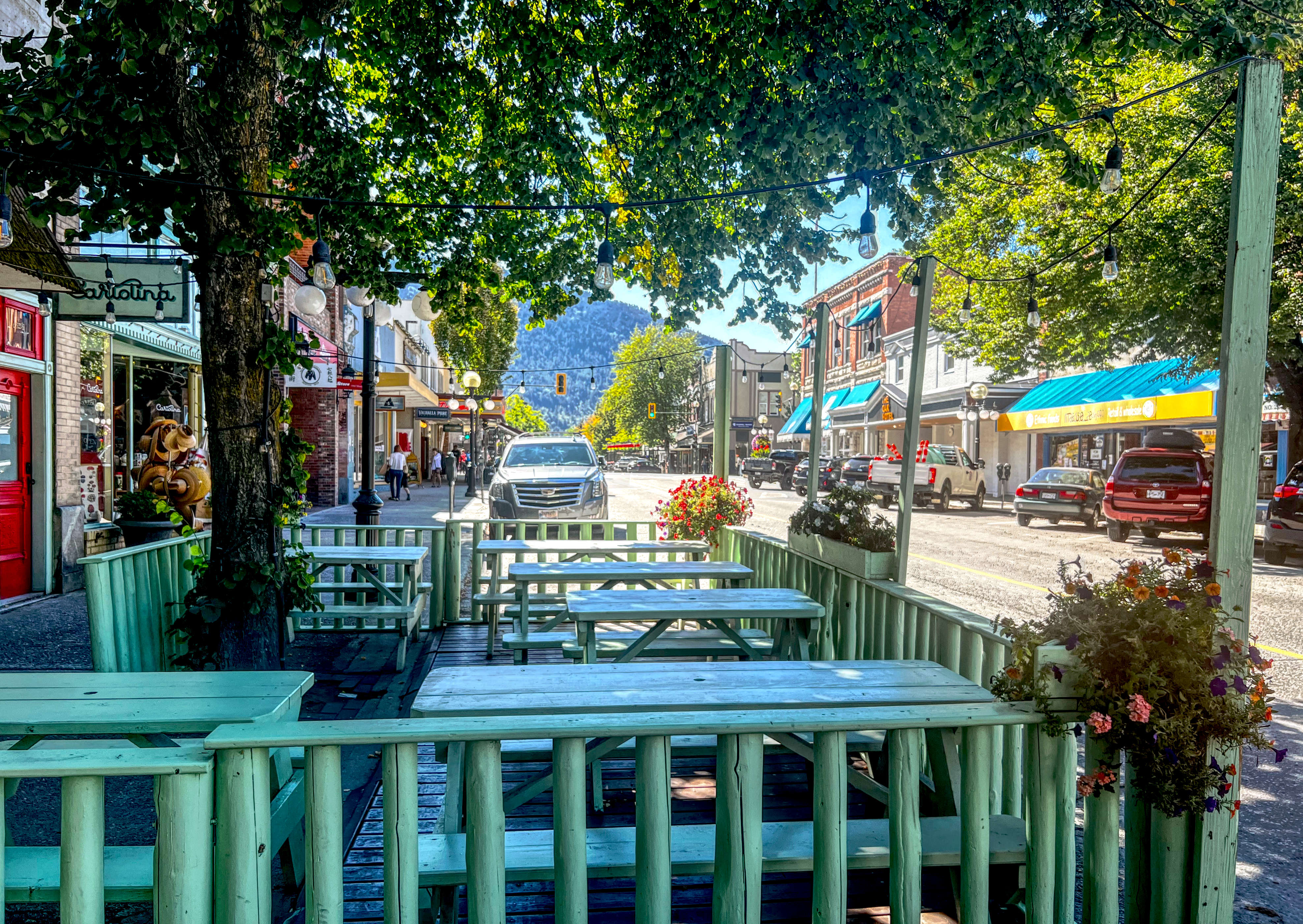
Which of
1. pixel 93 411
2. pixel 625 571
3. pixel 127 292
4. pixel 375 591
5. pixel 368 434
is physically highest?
pixel 127 292

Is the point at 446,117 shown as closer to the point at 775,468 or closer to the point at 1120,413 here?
the point at 1120,413

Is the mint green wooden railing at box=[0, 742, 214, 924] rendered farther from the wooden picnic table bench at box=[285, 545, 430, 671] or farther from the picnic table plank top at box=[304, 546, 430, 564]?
the picnic table plank top at box=[304, 546, 430, 564]

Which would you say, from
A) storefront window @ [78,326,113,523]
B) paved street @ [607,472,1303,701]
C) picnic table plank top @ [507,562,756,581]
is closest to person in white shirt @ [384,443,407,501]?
paved street @ [607,472,1303,701]

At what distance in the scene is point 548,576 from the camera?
5863 millimetres

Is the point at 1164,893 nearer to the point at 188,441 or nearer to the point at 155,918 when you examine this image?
the point at 155,918

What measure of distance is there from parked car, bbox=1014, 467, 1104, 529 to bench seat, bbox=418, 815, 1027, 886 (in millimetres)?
17891

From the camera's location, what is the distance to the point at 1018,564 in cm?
1291

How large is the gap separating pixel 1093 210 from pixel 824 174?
11.0 m

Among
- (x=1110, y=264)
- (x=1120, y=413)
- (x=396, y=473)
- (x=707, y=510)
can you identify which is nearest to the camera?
(x=707, y=510)

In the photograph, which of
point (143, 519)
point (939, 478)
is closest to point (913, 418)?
point (143, 519)

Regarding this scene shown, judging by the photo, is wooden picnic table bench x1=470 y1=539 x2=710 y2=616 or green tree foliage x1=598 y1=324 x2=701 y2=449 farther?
green tree foliage x1=598 y1=324 x2=701 y2=449

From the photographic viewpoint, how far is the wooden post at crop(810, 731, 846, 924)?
7.23ft

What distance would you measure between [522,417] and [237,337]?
89.3 meters

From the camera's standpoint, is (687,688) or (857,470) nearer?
(687,688)
